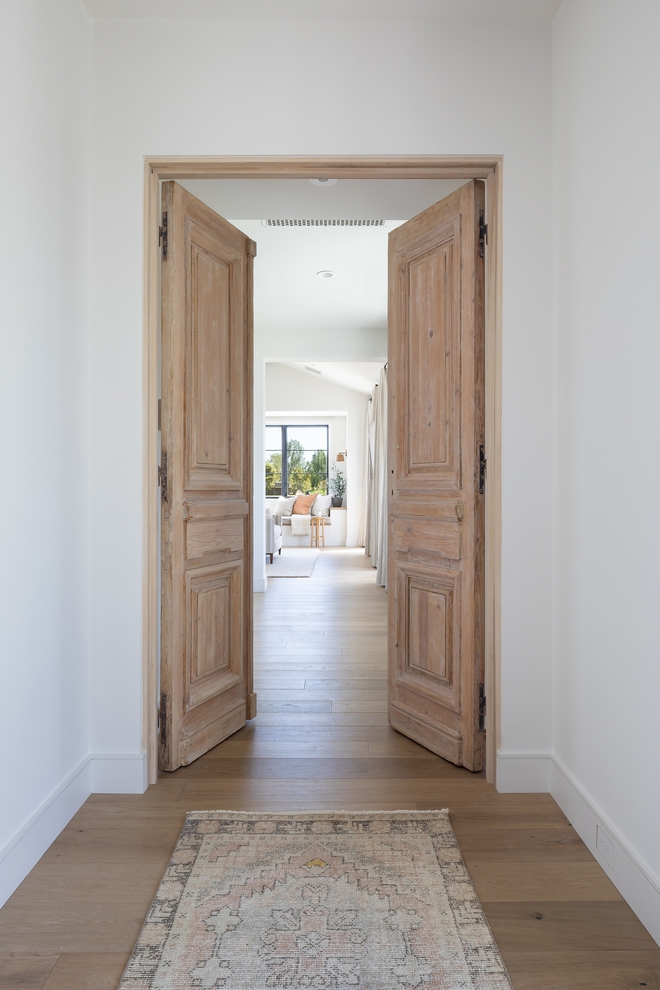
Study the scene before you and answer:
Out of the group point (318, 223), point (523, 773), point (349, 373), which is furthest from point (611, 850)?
point (349, 373)

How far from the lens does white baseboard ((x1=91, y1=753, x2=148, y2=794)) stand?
2137mm

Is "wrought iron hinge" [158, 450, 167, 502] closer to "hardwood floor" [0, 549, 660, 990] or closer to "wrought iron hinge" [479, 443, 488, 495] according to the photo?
"hardwood floor" [0, 549, 660, 990]

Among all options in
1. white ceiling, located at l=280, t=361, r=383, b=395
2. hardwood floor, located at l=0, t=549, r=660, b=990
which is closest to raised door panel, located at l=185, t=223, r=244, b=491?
hardwood floor, located at l=0, t=549, r=660, b=990

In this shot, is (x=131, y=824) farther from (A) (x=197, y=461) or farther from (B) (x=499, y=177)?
(B) (x=499, y=177)

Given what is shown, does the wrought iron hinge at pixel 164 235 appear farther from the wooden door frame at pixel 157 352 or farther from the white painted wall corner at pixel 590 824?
the white painted wall corner at pixel 590 824

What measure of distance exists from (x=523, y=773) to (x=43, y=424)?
1.99 metres

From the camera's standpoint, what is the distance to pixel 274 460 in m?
11.8

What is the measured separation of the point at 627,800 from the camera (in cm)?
160

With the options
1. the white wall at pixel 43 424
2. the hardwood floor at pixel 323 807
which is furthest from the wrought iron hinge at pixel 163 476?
the hardwood floor at pixel 323 807

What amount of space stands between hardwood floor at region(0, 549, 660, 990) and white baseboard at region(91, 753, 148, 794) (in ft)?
0.16

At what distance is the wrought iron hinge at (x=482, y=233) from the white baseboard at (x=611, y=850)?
186 centimetres

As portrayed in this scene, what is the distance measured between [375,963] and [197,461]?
1.68 m

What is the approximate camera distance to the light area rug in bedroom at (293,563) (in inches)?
313

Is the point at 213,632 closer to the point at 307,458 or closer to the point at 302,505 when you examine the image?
the point at 302,505
